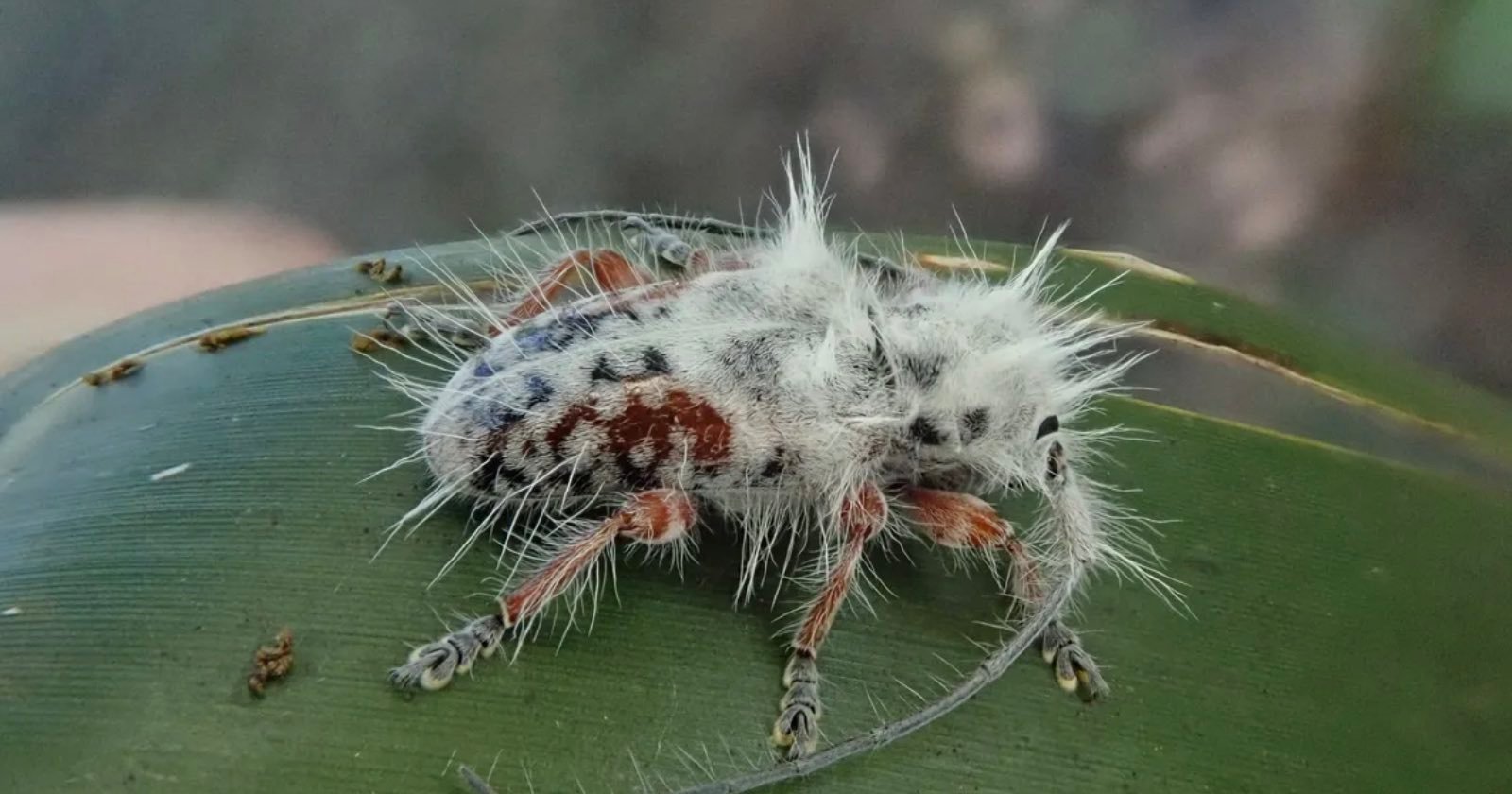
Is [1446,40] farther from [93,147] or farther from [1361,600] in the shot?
[93,147]

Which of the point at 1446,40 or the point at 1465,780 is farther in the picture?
the point at 1446,40

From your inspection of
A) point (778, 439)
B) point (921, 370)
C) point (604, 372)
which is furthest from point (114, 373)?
point (921, 370)

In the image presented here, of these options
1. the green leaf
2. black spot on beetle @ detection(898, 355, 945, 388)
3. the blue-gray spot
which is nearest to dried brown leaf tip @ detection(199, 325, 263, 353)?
the green leaf

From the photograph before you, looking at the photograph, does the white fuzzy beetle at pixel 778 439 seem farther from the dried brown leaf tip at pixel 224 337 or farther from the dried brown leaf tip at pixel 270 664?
the dried brown leaf tip at pixel 224 337

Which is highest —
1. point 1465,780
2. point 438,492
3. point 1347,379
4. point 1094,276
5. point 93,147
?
point 93,147

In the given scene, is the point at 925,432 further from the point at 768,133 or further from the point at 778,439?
the point at 768,133

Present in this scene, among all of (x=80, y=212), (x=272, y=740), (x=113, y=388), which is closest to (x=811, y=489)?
(x=272, y=740)
